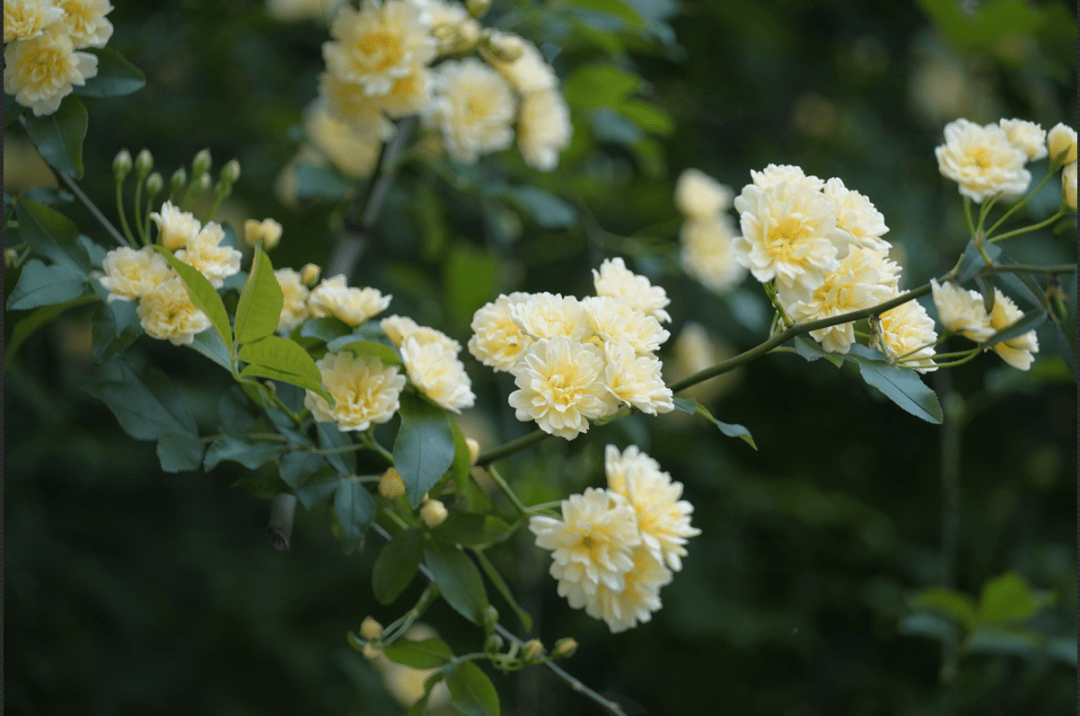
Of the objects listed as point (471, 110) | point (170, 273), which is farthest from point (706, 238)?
point (170, 273)

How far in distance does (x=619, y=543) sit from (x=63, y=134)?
587 millimetres

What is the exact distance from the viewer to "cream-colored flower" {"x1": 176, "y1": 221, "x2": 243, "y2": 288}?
65cm

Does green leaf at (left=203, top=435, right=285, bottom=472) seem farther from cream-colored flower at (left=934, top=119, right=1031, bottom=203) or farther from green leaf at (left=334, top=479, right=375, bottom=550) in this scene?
cream-colored flower at (left=934, top=119, right=1031, bottom=203)

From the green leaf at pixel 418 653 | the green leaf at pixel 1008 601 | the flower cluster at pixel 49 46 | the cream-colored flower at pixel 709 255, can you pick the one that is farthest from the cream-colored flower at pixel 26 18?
the green leaf at pixel 1008 601

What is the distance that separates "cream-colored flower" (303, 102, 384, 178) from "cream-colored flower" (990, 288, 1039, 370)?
1.00 meters

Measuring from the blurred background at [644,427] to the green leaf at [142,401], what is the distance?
55 centimetres

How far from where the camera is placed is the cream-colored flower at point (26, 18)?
0.65 meters

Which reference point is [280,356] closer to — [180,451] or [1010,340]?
[180,451]

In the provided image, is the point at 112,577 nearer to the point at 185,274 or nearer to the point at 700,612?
the point at 700,612

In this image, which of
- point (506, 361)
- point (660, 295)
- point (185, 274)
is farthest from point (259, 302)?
point (660, 295)

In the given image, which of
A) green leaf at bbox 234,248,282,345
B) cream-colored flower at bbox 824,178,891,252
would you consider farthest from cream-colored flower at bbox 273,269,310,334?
cream-colored flower at bbox 824,178,891,252

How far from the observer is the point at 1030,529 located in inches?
80.1

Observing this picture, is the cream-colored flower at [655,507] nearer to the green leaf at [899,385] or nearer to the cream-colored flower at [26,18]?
the green leaf at [899,385]

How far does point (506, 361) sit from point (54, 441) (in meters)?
1.06
